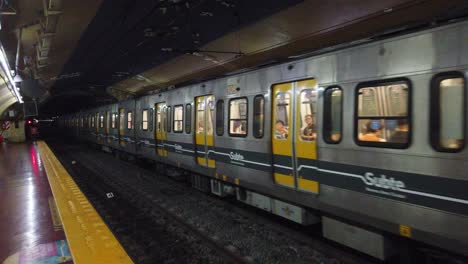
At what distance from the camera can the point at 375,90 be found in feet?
14.9

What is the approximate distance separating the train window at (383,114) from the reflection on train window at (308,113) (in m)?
0.86

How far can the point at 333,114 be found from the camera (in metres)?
5.20

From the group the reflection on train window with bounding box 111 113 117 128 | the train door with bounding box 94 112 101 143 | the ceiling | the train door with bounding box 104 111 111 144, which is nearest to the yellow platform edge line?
the ceiling

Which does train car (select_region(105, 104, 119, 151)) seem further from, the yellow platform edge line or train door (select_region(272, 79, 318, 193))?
train door (select_region(272, 79, 318, 193))

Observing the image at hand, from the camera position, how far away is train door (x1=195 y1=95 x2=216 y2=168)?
866 centimetres

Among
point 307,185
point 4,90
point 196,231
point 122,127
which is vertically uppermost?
point 4,90

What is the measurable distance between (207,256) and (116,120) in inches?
549

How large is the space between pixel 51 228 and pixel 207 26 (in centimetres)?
814

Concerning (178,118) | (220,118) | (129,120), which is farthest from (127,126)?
(220,118)

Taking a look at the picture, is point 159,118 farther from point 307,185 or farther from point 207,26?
point 307,185

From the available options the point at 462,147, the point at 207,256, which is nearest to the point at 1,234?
the point at 207,256

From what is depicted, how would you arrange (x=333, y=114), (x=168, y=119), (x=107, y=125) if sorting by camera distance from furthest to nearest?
(x=107, y=125)
(x=168, y=119)
(x=333, y=114)

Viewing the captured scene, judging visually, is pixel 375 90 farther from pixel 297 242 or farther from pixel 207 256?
pixel 207 256

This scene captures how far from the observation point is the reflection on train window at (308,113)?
5570 mm
